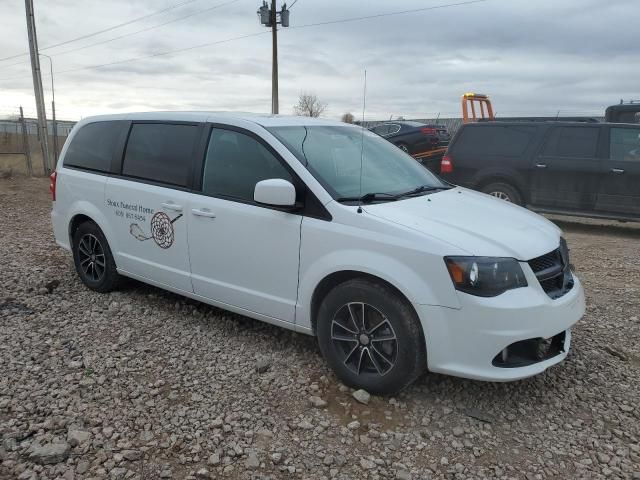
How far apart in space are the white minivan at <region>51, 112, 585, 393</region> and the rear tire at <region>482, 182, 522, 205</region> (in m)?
4.97

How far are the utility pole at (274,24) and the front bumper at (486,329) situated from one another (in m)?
18.9

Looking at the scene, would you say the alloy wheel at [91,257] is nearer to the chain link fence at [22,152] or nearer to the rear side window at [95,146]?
the rear side window at [95,146]

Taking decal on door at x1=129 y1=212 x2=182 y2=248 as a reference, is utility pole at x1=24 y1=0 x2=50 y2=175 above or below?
above

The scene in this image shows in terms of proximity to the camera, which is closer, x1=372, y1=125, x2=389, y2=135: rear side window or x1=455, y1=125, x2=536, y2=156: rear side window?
x1=455, y1=125, x2=536, y2=156: rear side window

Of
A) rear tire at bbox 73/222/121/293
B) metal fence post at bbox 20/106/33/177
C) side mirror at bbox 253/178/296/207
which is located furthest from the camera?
metal fence post at bbox 20/106/33/177

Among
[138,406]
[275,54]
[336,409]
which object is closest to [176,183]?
[138,406]

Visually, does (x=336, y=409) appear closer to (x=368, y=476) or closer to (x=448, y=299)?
(x=368, y=476)

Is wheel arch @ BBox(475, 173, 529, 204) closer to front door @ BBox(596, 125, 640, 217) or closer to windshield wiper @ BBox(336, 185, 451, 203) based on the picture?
front door @ BBox(596, 125, 640, 217)

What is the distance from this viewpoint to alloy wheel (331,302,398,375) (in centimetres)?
327

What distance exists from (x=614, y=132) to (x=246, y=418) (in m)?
7.67

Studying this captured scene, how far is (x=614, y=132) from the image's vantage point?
8.39 metres

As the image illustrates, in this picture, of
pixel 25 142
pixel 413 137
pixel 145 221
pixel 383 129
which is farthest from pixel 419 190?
pixel 25 142

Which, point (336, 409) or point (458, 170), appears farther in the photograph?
point (458, 170)

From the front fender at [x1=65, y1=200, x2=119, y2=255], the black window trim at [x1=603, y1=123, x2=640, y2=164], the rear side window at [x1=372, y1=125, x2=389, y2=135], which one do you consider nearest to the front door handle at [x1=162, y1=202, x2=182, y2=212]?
the front fender at [x1=65, y1=200, x2=119, y2=255]
